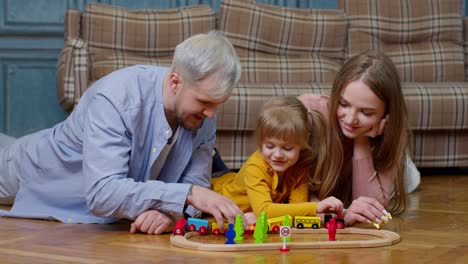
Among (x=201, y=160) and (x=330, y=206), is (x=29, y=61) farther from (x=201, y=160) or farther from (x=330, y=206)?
(x=330, y=206)

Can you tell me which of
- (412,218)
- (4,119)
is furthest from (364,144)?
(4,119)

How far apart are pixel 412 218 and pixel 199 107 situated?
2.70 feet

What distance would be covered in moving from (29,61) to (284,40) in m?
1.37

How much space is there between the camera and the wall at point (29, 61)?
14.6 feet

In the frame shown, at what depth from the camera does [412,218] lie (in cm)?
251

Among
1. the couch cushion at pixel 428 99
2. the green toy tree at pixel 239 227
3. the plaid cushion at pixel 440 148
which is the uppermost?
the couch cushion at pixel 428 99

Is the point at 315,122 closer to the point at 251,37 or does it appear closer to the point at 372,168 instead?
the point at 372,168

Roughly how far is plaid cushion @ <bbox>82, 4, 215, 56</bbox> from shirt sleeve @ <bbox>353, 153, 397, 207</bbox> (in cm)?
186

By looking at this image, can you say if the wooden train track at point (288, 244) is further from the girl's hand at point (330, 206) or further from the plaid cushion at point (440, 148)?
the plaid cushion at point (440, 148)

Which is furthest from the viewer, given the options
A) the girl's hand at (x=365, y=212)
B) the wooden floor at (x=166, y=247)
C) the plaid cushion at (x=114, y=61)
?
the plaid cushion at (x=114, y=61)

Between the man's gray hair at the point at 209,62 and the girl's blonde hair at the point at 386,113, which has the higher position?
the man's gray hair at the point at 209,62

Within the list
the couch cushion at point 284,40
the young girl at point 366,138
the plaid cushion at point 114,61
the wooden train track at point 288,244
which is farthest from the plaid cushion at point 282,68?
the wooden train track at point 288,244

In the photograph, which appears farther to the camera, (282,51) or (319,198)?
(282,51)

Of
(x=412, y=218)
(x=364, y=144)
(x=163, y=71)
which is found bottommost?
(x=412, y=218)
